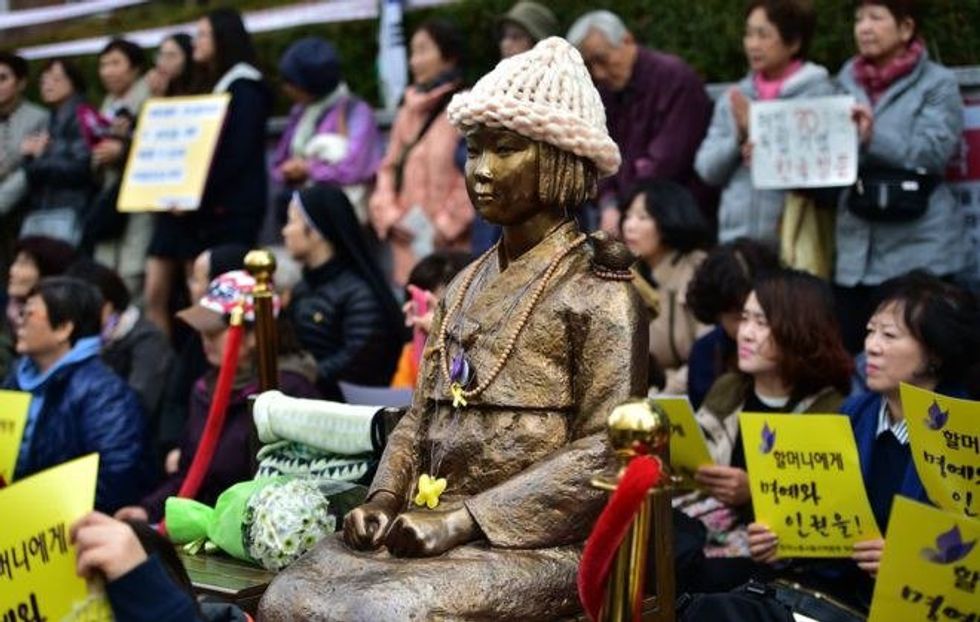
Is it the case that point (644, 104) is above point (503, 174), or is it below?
below

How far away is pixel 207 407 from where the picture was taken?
7207 mm

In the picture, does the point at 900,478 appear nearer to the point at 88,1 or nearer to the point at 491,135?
the point at 491,135

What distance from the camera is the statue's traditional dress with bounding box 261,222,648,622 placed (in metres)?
4.18

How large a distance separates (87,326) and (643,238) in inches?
95.5

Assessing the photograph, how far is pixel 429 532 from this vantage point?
4289 millimetres

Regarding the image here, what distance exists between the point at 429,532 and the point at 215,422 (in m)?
2.46

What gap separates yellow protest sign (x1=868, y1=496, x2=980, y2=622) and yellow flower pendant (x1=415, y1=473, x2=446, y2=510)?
43.8 inches

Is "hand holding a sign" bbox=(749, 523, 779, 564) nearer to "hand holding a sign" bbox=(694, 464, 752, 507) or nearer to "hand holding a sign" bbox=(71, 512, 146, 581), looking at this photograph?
"hand holding a sign" bbox=(694, 464, 752, 507)

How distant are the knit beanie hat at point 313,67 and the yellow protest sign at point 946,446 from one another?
18.3ft

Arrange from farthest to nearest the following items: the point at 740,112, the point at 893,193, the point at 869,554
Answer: the point at 740,112 < the point at 893,193 < the point at 869,554

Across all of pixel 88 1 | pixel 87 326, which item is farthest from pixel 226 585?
pixel 88 1

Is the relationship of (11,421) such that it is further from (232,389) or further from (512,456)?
(512,456)

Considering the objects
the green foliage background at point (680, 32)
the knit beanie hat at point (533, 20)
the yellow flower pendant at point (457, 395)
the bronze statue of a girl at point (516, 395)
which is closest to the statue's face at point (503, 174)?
the bronze statue of a girl at point (516, 395)

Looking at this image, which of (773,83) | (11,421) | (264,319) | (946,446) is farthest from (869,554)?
(773,83)
